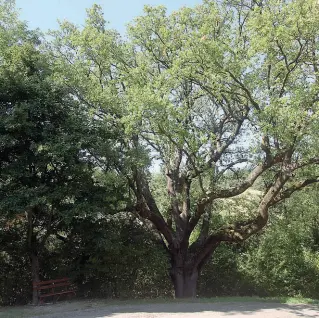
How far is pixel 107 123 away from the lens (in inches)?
473

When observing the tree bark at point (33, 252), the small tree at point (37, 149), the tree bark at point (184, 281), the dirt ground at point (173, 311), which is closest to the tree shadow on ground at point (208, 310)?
the dirt ground at point (173, 311)

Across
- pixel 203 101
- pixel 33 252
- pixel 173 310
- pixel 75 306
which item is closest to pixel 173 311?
pixel 173 310

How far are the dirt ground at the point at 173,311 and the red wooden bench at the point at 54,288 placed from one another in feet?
2.45

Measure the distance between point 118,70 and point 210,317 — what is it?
348 inches

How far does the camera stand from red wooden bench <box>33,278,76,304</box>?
37.1ft

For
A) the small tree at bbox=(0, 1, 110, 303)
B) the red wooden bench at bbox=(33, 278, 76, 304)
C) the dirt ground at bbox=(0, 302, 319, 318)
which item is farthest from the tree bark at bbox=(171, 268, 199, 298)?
the small tree at bbox=(0, 1, 110, 303)

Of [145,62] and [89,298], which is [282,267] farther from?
[145,62]

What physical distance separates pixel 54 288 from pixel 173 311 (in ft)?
15.2

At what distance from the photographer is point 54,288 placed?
39.1 ft

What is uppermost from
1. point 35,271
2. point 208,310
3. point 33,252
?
point 33,252

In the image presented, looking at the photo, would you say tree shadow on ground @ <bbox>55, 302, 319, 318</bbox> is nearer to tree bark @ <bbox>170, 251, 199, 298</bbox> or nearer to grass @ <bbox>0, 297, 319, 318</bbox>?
grass @ <bbox>0, 297, 319, 318</bbox>

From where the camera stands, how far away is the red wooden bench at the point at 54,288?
11.3 meters

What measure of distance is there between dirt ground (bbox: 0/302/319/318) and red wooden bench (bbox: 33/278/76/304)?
0.75m

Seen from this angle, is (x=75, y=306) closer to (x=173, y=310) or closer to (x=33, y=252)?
(x=33, y=252)
